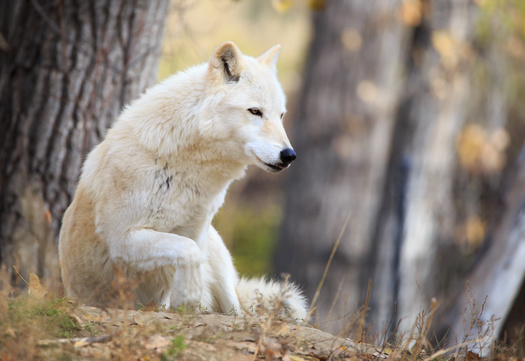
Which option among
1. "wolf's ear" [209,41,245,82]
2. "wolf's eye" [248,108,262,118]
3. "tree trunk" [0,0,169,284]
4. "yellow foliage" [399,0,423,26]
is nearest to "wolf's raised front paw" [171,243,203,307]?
"wolf's eye" [248,108,262,118]

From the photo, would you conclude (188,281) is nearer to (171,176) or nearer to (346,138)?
(171,176)

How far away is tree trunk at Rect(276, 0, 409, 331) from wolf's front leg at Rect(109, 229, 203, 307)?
6.36 metres

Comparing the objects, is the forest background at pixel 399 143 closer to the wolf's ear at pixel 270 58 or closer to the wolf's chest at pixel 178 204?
the wolf's ear at pixel 270 58

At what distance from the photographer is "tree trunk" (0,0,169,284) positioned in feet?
15.9

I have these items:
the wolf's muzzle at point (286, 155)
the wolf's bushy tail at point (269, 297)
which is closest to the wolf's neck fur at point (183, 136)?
the wolf's muzzle at point (286, 155)

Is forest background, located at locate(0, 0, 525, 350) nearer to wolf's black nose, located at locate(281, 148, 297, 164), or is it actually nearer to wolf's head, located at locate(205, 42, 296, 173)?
wolf's head, located at locate(205, 42, 296, 173)

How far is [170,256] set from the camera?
3584 mm

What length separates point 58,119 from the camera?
191 inches

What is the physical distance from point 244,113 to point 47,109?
200 cm

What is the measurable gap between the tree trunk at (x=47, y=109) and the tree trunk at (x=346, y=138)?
582 cm

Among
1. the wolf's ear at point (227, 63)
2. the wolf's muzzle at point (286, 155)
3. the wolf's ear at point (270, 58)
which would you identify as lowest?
the wolf's muzzle at point (286, 155)

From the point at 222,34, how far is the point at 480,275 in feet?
41.8

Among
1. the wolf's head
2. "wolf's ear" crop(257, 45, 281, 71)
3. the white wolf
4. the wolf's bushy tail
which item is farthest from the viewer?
"wolf's ear" crop(257, 45, 281, 71)

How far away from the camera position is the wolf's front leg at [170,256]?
3.59 metres
